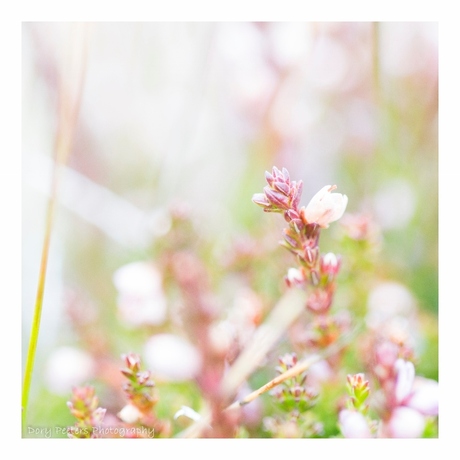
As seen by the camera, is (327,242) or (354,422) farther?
(327,242)

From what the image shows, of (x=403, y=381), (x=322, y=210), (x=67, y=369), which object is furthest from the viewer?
(x=67, y=369)

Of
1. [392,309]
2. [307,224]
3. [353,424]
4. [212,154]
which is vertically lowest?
[353,424]

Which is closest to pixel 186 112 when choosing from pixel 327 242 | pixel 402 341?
pixel 327 242

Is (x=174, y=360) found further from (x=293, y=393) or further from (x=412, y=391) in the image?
(x=412, y=391)

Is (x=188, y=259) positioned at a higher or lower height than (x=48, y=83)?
lower

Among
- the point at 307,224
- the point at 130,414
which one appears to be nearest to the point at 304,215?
the point at 307,224

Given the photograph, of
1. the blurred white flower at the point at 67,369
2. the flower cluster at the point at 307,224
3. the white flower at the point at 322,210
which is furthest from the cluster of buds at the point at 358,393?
the blurred white flower at the point at 67,369
